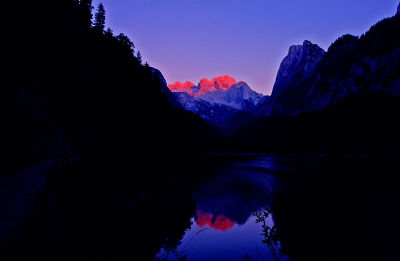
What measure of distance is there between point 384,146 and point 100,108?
126 meters

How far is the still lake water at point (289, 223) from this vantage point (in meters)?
18.5

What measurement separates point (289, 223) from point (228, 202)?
1286 cm

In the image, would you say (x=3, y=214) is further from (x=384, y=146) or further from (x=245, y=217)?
(x=384, y=146)

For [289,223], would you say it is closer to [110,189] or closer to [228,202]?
[228,202]

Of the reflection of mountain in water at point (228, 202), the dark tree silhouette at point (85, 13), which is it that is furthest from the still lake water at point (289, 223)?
the dark tree silhouette at point (85, 13)

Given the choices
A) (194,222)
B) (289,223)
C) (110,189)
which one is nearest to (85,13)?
(110,189)

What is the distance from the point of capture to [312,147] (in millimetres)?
161500

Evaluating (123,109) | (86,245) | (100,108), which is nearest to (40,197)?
(86,245)

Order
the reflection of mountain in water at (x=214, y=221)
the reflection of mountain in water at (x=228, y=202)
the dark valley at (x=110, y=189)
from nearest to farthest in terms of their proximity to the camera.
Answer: the dark valley at (x=110, y=189) < the reflection of mountain in water at (x=214, y=221) < the reflection of mountain in water at (x=228, y=202)

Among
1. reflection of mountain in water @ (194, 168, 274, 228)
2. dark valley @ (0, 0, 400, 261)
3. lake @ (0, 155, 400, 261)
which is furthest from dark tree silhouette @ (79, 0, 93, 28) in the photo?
reflection of mountain in water @ (194, 168, 274, 228)

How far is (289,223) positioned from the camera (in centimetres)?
2559

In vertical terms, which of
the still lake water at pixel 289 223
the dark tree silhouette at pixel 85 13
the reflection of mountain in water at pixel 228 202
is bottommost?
the reflection of mountain in water at pixel 228 202

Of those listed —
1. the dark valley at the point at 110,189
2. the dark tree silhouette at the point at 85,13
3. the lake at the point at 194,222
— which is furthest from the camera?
the dark tree silhouette at the point at 85,13

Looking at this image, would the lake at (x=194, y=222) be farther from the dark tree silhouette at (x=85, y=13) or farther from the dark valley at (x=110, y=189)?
the dark tree silhouette at (x=85, y=13)
